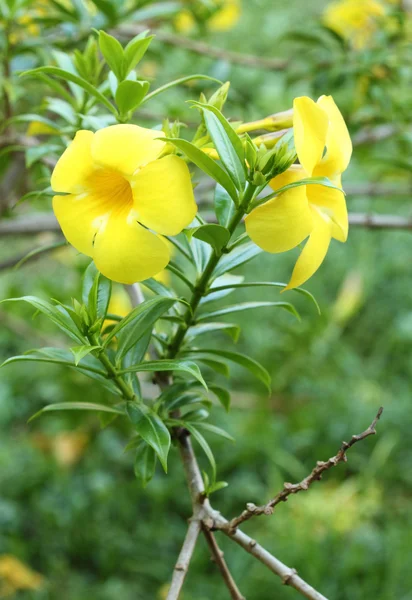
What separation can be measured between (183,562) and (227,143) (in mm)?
301

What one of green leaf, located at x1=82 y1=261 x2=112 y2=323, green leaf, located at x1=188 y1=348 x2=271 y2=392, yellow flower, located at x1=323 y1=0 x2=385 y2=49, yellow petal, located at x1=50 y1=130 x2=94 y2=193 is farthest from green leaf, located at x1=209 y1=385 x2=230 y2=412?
yellow flower, located at x1=323 y1=0 x2=385 y2=49

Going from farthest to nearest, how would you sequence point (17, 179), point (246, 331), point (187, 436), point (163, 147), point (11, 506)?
point (246, 331) → point (11, 506) → point (17, 179) → point (187, 436) → point (163, 147)

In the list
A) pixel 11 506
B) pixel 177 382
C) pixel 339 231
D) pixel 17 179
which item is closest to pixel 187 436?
pixel 177 382

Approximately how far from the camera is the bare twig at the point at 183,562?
472 millimetres

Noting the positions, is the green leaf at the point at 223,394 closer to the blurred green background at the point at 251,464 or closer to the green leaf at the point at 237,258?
the green leaf at the point at 237,258

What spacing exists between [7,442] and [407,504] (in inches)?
48.0

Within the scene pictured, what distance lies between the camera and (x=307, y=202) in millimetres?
432

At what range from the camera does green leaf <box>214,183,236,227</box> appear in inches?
19.4

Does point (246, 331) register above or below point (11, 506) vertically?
above

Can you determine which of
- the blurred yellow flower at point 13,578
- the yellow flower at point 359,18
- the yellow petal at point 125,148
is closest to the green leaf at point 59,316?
the yellow petal at point 125,148

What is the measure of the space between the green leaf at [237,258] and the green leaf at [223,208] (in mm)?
53

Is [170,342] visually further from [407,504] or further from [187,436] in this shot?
[407,504]


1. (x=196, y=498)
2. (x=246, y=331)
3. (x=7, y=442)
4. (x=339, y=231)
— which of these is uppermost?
(x=339, y=231)

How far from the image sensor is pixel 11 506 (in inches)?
70.6
